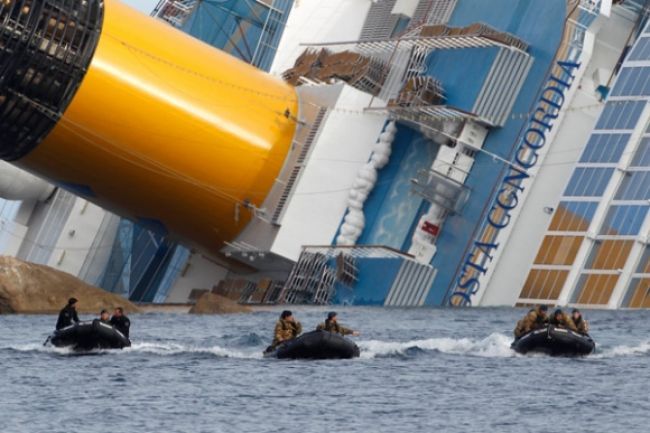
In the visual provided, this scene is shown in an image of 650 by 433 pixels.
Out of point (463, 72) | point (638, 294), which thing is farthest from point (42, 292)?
point (638, 294)

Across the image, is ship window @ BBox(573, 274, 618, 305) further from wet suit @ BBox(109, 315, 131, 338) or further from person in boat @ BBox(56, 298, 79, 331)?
person in boat @ BBox(56, 298, 79, 331)

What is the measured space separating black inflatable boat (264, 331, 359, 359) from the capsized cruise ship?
18.1 m

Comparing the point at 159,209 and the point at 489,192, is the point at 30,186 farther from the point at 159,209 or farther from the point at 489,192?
the point at 489,192

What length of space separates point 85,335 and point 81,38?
17.4 m

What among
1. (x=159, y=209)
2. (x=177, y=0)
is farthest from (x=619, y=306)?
(x=177, y=0)

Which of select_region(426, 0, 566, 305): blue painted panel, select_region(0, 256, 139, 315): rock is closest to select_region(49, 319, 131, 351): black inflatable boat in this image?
select_region(0, 256, 139, 315): rock

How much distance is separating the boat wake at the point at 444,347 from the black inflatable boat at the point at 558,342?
1.00m

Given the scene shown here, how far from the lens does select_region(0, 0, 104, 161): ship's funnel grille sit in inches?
2859

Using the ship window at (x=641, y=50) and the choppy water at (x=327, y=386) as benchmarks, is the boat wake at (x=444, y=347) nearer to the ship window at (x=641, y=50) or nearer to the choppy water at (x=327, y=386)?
the choppy water at (x=327, y=386)

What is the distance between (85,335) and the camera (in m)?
59.2

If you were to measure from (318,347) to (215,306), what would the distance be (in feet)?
64.7

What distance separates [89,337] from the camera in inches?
2335

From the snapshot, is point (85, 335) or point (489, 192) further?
point (489, 192)

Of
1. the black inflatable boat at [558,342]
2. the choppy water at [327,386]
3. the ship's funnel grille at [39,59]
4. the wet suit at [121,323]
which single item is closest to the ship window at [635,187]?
the choppy water at [327,386]
